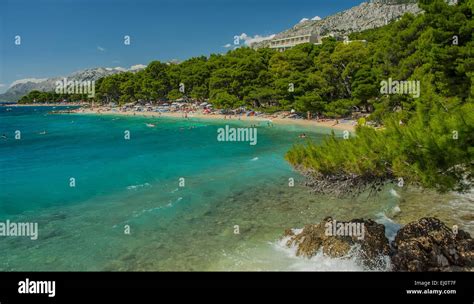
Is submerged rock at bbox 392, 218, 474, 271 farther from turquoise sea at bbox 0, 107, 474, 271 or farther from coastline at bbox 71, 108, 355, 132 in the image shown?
coastline at bbox 71, 108, 355, 132

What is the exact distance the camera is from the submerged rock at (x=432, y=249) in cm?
1048

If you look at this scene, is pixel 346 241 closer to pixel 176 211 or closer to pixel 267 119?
pixel 176 211

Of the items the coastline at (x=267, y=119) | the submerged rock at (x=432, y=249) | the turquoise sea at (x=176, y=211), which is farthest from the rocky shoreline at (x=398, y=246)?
the coastline at (x=267, y=119)

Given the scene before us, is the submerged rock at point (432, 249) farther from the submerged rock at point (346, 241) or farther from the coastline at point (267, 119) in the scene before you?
the coastline at point (267, 119)

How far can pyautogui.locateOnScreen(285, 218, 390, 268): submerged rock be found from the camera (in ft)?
38.4

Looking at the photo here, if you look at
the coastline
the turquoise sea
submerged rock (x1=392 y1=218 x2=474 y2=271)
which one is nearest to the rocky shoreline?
submerged rock (x1=392 y1=218 x2=474 y2=271)

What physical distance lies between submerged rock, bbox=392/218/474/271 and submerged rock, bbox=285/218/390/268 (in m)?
0.61

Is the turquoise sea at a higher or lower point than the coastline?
lower

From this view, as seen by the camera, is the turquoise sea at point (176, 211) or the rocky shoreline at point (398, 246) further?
the turquoise sea at point (176, 211)

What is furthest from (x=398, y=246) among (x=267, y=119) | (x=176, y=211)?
(x=267, y=119)

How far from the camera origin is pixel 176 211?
19000 millimetres

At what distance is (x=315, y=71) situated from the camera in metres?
56.8

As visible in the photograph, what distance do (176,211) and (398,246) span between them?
11.6 meters
